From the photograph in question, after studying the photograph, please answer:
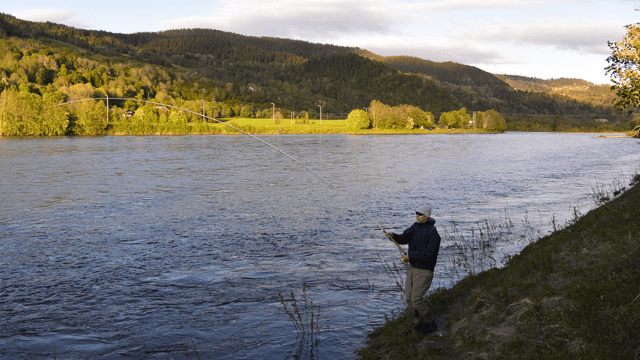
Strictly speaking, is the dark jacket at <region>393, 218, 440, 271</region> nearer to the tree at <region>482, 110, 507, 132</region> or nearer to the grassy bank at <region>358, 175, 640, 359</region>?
the grassy bank at <region>358, 175, 640, 359</region>

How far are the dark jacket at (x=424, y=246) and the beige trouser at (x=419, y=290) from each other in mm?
120

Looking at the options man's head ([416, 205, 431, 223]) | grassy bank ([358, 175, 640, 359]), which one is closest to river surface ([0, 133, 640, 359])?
grassy bank ([358, 175, 640, 359])

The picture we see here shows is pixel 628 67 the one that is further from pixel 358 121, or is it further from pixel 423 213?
pixel 358 121

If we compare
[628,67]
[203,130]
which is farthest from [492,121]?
[628,67]

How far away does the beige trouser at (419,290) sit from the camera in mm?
8109

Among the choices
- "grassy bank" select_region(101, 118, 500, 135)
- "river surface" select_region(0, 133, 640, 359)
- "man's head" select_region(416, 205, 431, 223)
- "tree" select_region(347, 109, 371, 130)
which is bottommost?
"river surface" select_region(0, 133, 640, 359)

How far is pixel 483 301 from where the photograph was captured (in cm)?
859

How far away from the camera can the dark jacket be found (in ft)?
26.1

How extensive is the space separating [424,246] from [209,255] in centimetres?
882

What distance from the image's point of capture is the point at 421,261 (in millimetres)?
8031

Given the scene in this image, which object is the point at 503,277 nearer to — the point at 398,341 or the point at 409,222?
the point at 398,341

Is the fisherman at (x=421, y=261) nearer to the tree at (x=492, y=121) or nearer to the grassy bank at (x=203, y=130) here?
the grassy bank at (x=203, y=130)

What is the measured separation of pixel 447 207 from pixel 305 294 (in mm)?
13731

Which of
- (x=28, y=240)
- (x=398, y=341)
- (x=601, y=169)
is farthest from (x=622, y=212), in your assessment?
(x=601, y=169)
